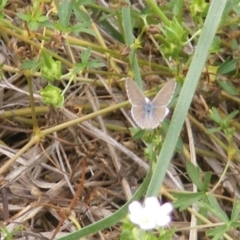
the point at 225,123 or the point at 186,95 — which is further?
the point at 225,123

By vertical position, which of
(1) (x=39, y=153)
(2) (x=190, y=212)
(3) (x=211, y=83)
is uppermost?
(3) (x=211, y=83)

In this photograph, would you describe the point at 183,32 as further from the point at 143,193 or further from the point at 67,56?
the point at 67,56

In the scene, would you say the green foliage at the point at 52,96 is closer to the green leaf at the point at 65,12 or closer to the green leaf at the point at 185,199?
the green leaf at the point at 65,12

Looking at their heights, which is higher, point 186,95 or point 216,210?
point 186,95

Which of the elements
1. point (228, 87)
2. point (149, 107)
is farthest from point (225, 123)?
point (149, 107)

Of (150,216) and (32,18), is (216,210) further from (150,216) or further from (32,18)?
(32,18)

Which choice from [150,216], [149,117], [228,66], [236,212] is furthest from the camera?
[228,66]

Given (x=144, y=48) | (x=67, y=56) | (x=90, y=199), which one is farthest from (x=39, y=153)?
(x=144, y=48)

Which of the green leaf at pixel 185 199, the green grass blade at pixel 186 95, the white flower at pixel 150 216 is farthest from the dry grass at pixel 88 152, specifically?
the white flower at pixel 150 216
